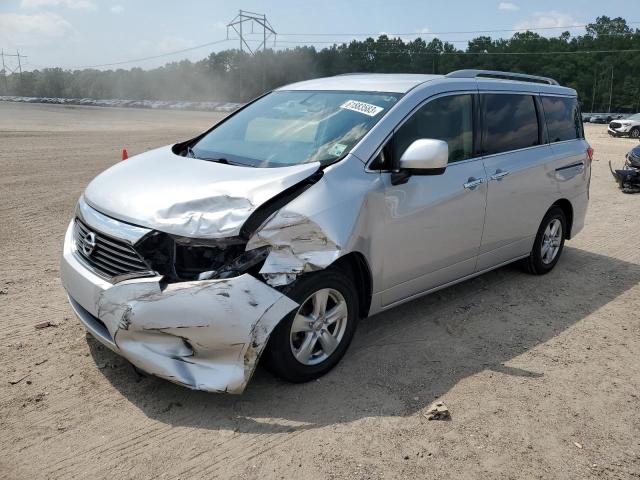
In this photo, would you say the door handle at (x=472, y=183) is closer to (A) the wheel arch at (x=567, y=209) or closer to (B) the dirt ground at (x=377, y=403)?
(B) the dirt ground at (x=377, y=403)

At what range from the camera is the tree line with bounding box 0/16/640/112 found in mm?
85625

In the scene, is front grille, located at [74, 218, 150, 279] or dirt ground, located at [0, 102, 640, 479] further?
front grille, located at [74, 218, 150, 279]

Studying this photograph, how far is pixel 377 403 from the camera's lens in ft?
11.3

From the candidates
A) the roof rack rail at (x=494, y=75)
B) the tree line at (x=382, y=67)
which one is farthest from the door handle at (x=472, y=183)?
the tree line at (x=382, y=67)

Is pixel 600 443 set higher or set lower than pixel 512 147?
lower

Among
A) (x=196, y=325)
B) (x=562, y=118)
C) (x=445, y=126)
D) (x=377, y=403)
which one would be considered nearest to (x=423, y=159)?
(x=445, y=126)

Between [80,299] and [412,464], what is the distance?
7.11 ft

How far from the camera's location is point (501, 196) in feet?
16.1

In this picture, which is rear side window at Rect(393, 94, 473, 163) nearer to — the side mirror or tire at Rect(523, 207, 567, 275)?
the side mirror

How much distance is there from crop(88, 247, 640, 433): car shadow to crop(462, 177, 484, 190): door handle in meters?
1.12

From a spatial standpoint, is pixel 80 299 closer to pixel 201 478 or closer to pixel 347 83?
pixel 201 478

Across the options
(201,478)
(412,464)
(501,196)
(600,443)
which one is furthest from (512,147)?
(201,478)

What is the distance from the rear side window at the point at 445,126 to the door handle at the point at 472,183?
0.62ft

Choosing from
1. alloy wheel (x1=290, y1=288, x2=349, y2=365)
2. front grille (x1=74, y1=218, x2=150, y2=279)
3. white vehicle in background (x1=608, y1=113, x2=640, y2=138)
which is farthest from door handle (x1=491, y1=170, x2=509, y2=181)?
white vehicle in background (x1=608, y1=113, x2=640, y2=138)
